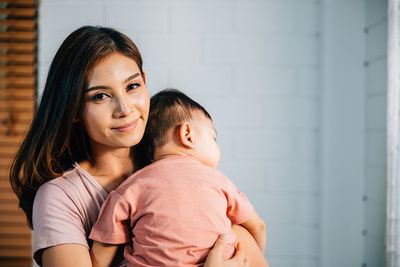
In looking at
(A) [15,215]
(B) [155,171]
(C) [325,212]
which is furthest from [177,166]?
(A) [15,215]

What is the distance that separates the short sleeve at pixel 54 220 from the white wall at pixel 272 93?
3.47 ft

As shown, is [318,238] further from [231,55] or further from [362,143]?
[231,55]

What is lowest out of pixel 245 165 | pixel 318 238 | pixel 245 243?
pixel 318 238

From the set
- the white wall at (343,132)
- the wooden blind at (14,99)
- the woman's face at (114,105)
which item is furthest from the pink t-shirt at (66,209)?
the wooden blind at (14,99)

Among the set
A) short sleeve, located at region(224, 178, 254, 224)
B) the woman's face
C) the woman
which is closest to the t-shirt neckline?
the woman

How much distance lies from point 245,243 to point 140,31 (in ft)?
4.17

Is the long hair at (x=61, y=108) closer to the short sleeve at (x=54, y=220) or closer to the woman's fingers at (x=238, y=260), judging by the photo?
the short sleeve at (x=54, y=220)

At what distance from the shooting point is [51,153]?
133cm

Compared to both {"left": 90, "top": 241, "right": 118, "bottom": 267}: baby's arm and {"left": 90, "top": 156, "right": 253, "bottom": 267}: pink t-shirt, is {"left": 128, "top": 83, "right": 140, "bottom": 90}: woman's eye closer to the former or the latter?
{"left": 90, "top": 156, "right": 253, "bottom": 267}: pink t-shirt

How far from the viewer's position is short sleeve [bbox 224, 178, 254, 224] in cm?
123

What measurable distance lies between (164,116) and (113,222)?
35 centimetres

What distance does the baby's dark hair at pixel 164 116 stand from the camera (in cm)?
135

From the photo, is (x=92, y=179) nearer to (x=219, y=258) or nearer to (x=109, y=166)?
(x=109, y=166)

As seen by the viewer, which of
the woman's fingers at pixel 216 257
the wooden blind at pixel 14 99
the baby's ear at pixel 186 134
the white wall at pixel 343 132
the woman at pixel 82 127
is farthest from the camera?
the wooden blind at pixel 14 99
